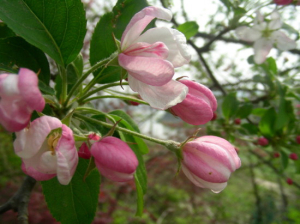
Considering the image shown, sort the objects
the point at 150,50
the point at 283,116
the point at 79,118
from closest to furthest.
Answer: the point at 150,50, the point at 79,118, the point at 283,116

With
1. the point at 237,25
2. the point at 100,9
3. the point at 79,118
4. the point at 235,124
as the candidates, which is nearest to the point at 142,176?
the point at 79,118

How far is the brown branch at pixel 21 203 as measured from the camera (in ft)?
3.01

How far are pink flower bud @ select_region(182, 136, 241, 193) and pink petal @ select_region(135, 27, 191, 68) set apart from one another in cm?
22

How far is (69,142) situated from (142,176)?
450mm

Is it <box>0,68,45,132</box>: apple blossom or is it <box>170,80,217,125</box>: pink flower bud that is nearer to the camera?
<box>0,68,45,132</box>: apple blossom

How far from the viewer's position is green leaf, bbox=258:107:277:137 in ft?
5.48

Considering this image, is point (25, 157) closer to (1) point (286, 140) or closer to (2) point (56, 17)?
(2) point (56, 17)

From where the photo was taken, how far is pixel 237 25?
1960 millimetres

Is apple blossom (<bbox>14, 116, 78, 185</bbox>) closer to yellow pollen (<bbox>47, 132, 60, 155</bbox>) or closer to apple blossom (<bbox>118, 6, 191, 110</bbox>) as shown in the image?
yellow pollen (<bbox>47, 132, 60, 155</bbox>)

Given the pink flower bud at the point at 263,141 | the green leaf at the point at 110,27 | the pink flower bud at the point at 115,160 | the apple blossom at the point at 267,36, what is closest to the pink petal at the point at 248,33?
the apple blossom at the point at 267,36

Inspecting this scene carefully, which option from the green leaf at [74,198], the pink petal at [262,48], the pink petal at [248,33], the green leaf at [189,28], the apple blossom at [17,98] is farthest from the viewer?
the pink petal at [248,33]

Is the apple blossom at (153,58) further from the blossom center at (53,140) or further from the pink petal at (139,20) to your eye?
the blossom center at (53,140)

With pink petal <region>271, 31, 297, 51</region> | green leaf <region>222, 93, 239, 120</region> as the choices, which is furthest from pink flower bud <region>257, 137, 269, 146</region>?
pink petal <region>271, 31, 297, 51</region>

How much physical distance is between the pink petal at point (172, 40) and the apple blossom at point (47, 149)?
0.30 metres
